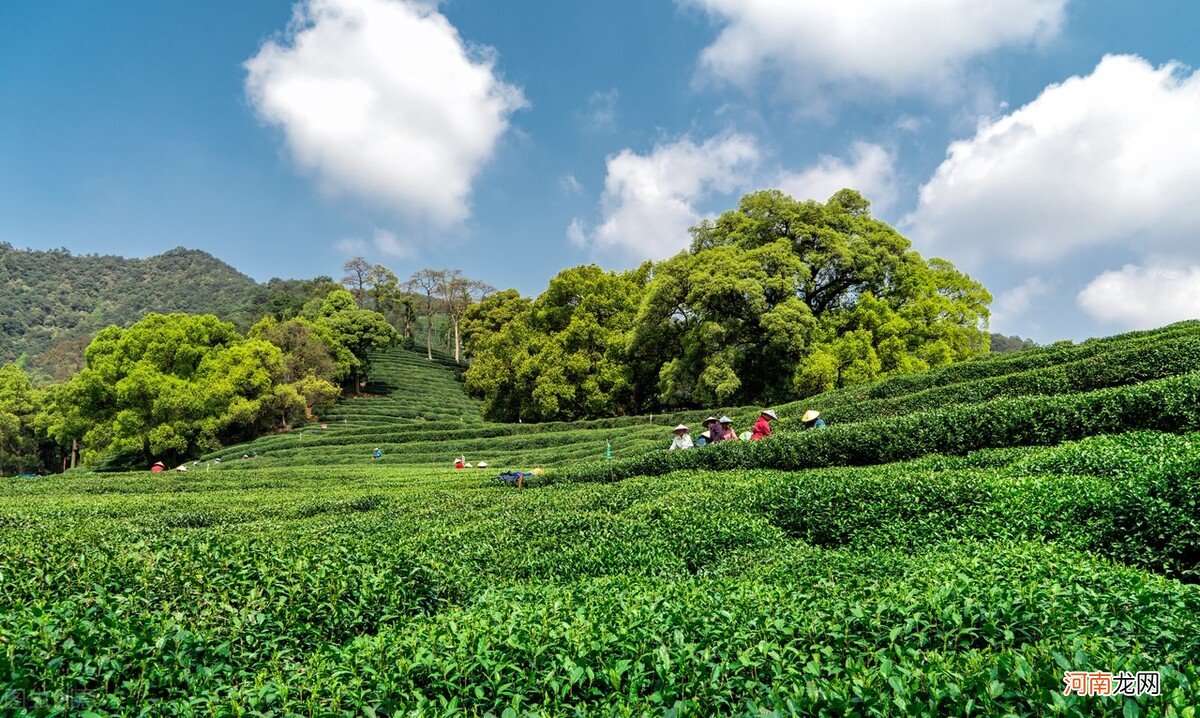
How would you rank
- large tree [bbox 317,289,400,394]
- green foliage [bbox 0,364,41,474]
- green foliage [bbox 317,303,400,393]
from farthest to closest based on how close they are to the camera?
1. large tree [bbox 317,289,400,394]
2. green foliage [bbox 317,303,400,393]
3. green foliage [bbox 0,364,41,474]

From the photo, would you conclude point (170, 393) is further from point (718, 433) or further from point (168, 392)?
point (718, 433)

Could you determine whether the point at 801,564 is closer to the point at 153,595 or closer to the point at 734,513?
the point at 734,513

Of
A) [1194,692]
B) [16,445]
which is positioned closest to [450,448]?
[1194,692]

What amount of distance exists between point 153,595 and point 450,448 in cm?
3116

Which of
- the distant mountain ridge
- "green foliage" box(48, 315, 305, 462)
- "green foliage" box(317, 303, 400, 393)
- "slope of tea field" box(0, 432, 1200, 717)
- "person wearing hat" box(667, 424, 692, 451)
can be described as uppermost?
the distant mountain ridge

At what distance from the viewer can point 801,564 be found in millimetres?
6488

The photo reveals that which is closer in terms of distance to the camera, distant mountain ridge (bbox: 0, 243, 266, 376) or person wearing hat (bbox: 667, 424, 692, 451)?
person wearing hat (bbox: 667, 424, 692, 451)

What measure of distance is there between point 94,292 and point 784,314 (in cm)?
18046

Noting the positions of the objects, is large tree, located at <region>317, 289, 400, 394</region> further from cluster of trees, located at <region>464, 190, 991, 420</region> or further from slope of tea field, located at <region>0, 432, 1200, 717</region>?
slope of tea field, located at <region>0, 432, 1200, 717</region>

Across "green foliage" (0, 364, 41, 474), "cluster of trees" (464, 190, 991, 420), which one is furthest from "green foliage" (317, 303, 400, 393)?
"cluster of trees" (464, 190, 991, 420)

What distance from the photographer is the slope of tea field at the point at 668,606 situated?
10.6 ft

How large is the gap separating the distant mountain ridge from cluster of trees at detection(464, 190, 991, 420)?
7082 centimetres

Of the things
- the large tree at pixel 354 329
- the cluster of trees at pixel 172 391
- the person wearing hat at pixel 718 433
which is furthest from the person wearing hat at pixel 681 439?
the large tree at pixel 354 329

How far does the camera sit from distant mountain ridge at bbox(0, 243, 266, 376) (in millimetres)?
113625
